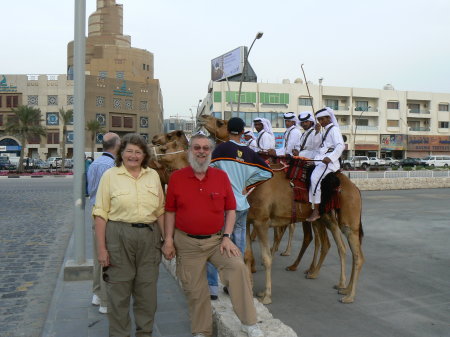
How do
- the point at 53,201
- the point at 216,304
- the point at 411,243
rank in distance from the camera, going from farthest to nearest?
the point at 53,201, the point at 411,243, the point at 216,304

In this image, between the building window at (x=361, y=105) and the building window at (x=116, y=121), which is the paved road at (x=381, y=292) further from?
the building window at (x=116, y=121)

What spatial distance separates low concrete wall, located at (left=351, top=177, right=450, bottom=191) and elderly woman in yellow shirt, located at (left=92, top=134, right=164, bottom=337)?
69.1ft

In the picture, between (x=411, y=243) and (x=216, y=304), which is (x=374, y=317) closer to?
(x=216, y=304)

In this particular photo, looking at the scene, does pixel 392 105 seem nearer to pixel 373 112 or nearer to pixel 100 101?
pixel 373 112

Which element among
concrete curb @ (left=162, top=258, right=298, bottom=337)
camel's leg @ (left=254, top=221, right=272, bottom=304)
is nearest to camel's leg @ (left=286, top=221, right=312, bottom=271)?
camel's leg @ (left=254, top=221, right=272, bottom=304)

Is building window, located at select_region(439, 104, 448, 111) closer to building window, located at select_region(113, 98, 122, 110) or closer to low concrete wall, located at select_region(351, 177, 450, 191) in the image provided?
low concrete wall, located at select_region(351, 177, 450, 191)

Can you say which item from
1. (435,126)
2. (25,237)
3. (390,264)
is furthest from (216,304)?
(435,126)

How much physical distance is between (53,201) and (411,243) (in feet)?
48.0

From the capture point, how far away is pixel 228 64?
67.6 m

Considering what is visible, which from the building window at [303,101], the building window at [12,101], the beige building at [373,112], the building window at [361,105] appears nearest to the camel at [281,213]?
the beige building at [373,112]

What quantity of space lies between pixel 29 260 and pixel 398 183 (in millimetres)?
22084

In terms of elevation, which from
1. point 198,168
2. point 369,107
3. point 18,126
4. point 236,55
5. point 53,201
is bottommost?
point 53,201

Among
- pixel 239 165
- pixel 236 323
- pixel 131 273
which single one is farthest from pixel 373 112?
pixel 131 273

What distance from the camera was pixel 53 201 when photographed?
18375mm
